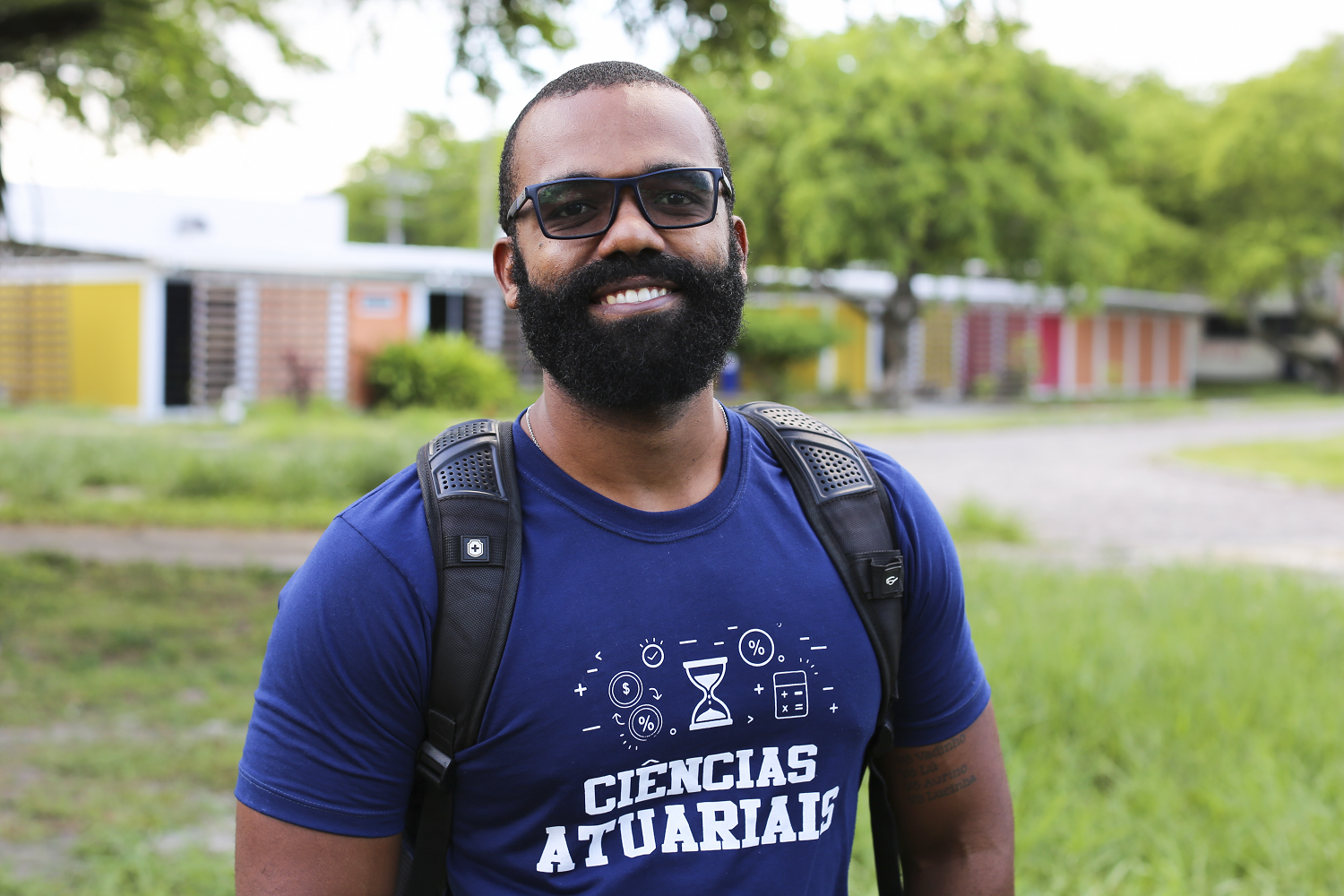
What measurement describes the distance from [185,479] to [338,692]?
35.5 ft

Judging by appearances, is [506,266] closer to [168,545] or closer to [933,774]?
[933,774]

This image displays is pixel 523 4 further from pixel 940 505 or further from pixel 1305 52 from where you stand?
pixel 1305 52

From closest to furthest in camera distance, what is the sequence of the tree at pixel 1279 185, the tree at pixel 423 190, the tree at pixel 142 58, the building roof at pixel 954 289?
1. the tree at pixel 142 58
2. the building roof at pixel 954 289
3. the tree at pixel 1279 185
4. the tree at pixel 423 190

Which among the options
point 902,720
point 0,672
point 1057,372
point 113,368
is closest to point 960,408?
point 1057,372

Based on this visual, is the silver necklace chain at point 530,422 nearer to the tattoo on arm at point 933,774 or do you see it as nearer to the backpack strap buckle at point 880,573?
the backpack strap buckle at point 880,573

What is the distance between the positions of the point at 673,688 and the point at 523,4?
20.2 feet

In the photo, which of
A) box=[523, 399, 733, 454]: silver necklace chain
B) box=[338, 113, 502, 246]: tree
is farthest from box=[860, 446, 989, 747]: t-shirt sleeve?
box=[338, 113, 502, 246]: tree

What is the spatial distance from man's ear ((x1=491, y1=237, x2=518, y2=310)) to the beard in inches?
3.7

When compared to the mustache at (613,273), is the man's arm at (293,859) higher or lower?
lower

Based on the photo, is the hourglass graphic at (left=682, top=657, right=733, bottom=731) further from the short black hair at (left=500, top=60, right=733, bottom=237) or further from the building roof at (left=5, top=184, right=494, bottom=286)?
the building roof at (left=5, top=184, right=494, bottom=286)

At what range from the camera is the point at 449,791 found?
1.58 m

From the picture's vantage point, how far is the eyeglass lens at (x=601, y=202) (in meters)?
1.70

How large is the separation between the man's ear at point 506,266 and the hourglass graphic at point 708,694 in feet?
1.98

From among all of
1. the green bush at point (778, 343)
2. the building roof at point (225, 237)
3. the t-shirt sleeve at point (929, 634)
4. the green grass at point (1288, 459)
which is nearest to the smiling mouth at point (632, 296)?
the t-shirt sleeve at point (929, 634)
